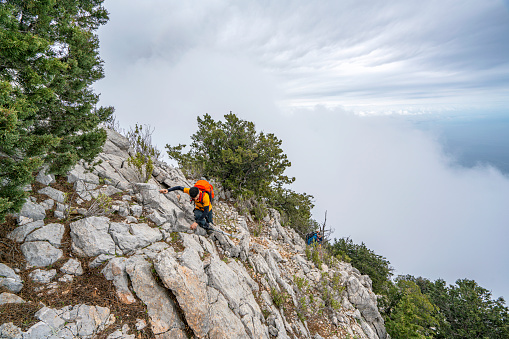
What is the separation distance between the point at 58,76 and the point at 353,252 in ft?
81.8

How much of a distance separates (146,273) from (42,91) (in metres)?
4.45

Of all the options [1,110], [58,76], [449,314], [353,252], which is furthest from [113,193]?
[449,314]

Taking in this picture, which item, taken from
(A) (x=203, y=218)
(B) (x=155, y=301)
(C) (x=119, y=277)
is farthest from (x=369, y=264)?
(C) (x=119, y=277)

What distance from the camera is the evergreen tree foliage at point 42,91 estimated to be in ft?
12.8

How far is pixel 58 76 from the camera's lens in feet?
16.8

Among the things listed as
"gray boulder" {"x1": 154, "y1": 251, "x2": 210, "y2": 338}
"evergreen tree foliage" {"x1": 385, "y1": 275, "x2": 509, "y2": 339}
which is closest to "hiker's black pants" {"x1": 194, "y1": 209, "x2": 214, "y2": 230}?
"gray boulder" {"x1": 154, "y1": 251, "x2": 210, "y2": 338}

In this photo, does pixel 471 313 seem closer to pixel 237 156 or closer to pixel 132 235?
pixel 237 156

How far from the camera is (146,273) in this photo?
4.88m

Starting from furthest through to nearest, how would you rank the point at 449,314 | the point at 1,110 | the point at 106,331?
1. the point at 449,314
2. the point at 106,331
3. the point at 1,110

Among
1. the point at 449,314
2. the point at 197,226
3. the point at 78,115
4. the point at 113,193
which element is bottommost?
the point at 449,314

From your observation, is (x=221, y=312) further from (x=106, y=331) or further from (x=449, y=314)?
(x=449, y=314)

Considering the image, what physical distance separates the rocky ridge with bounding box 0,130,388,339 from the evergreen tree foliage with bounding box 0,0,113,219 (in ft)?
3.73

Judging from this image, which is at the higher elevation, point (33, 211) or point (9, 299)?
point (33, 211)

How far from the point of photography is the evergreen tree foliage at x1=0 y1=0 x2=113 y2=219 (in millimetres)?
3889
